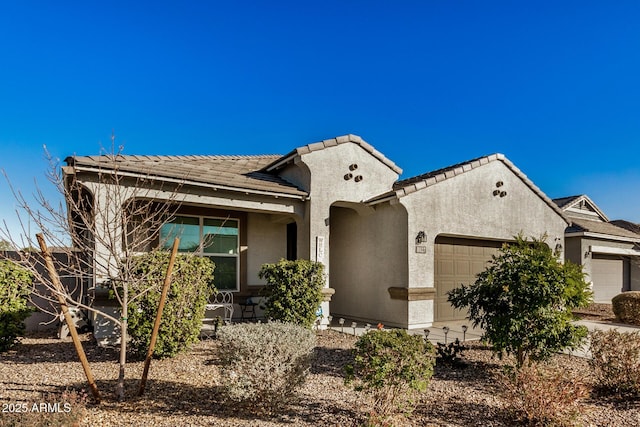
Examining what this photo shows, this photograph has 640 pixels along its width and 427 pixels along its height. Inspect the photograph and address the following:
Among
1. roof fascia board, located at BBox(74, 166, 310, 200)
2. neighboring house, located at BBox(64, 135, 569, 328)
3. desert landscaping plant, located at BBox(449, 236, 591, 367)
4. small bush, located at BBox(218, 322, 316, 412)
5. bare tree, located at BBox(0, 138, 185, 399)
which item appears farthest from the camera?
neighboring house, located at BBox(64, 135, 569, 328)

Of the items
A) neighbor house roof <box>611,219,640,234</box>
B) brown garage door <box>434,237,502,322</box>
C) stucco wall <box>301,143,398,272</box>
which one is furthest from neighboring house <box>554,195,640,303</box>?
stucco wall <box>301,143,398,272</box>

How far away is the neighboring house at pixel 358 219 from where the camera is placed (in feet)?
33.6

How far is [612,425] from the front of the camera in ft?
14.5

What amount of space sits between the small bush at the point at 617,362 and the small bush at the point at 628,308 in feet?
28.7

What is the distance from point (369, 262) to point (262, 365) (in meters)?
7.75

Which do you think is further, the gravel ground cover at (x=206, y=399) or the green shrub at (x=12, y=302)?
the green shrub at (x=12, y=302)

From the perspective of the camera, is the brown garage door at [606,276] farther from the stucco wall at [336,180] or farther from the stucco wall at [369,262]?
the stucco wall at [336,180]

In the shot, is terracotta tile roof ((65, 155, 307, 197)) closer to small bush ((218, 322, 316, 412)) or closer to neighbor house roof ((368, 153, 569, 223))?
neighbor house roof ((368, 153, 569, 223))

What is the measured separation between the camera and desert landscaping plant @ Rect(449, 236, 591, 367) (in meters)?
5.86

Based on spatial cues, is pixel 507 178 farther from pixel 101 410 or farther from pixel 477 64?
pixel 101 410

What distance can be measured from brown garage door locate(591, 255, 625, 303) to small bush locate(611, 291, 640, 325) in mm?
6395

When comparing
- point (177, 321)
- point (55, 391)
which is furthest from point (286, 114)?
point (55, 391)

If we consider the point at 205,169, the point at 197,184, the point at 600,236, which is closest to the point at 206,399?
the point at 197,184

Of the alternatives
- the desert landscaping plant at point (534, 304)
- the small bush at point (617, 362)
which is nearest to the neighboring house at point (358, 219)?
the desert landscaping plant at point (534, 304)
